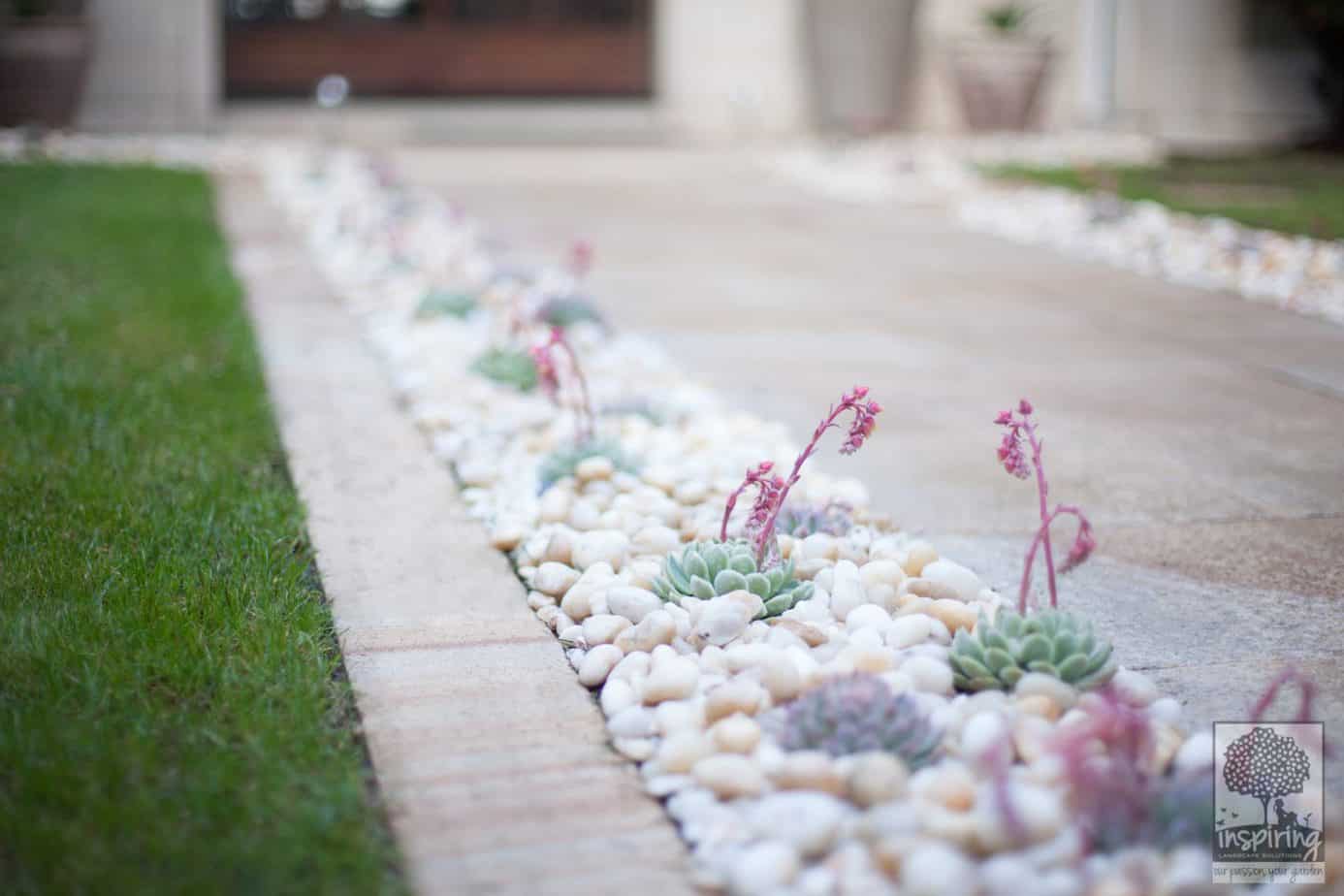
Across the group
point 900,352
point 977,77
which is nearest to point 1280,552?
point 900,352

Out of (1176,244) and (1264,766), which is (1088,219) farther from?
(1264,766)

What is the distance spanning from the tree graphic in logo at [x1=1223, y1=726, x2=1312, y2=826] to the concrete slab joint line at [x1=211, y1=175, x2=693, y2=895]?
0.67 m

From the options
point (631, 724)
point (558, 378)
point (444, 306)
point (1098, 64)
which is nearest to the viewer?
point (631, 724)

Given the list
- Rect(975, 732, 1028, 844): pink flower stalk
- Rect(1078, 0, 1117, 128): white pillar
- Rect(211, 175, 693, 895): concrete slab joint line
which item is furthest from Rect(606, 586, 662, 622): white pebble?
Rect(1078, 0, 1117, 128): white pillar

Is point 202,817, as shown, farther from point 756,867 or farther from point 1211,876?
point 1211,876

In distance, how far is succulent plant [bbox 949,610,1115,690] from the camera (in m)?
2.06

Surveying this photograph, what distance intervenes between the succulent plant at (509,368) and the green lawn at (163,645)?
1.87 feet

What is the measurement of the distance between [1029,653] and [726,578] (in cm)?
51

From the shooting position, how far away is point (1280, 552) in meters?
2.75

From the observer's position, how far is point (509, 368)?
3.92m

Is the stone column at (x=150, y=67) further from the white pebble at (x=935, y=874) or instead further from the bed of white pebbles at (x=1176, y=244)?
the white pebble at (x=935, y=874)

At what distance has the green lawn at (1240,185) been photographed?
22.9 feet

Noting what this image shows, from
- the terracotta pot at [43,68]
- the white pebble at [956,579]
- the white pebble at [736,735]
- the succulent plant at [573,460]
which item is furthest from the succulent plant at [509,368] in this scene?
the terracotta pot at [43,68]

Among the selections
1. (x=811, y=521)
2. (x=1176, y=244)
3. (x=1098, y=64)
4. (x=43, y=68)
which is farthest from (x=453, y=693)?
(x=1098, y=64)
